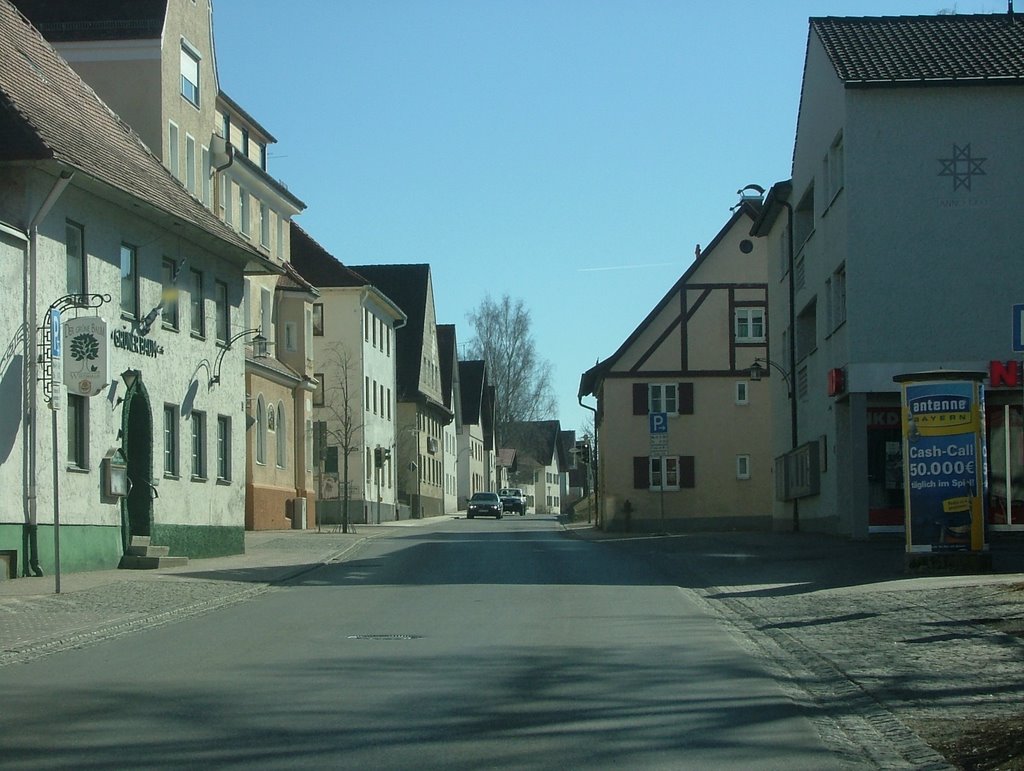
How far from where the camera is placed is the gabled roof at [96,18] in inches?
1340

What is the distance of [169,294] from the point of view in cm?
2794

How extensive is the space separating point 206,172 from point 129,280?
13.1m

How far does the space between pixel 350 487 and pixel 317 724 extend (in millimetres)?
52555

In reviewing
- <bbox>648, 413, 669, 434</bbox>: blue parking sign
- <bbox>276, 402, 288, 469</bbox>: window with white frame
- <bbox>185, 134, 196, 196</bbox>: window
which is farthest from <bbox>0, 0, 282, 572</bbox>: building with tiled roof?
<bbox>276, 402, 288, 469</bbox>: window with white frame

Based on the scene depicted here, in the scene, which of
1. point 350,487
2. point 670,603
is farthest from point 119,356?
point 350,487

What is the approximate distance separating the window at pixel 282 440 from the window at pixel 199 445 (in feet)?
54.3

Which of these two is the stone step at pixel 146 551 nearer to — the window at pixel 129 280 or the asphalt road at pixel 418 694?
the window at pixel 129 280

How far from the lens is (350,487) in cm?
6078

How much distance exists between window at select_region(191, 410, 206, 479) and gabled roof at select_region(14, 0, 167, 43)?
972 centimetres

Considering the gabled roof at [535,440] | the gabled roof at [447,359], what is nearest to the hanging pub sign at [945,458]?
the gabled roof at [447,359]

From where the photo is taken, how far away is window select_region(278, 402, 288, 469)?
46.8m

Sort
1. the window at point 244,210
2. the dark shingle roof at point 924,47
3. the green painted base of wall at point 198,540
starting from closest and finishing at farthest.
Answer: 1. the green painted base of wall at point 198,540
2. the dark shingle roof at point 924,47
3. the window at point 244,210

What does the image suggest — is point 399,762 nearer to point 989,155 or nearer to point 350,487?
point 989,155

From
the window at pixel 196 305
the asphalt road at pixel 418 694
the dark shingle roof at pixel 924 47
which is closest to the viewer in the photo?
the asphalt road at pixel 418 694
